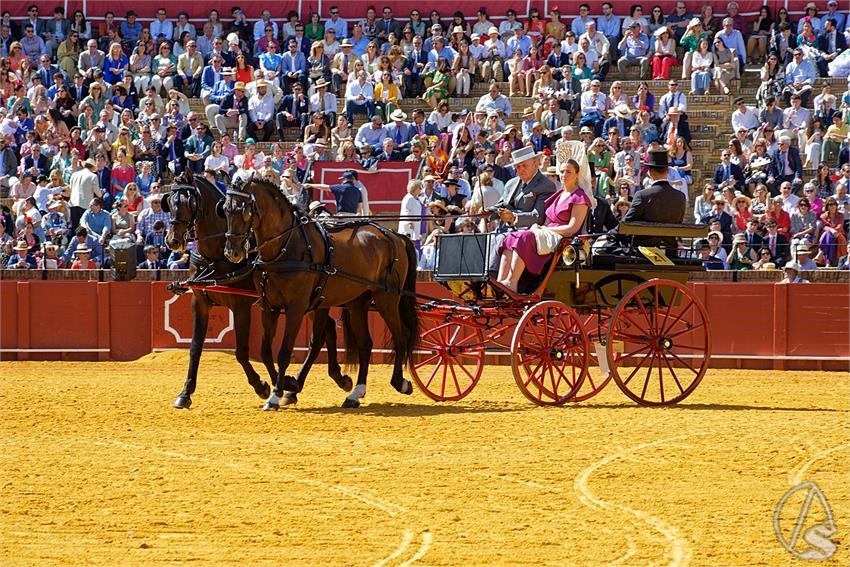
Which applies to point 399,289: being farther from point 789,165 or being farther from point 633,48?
point 633,48

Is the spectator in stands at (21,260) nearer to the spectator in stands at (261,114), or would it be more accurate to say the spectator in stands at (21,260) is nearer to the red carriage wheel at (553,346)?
the spectator in stands at (261,114)

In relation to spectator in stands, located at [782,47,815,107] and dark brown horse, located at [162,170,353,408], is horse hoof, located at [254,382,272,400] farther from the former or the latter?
spectator in stands, located at [782,47,815,107]

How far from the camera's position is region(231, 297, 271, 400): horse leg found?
41.0 feet

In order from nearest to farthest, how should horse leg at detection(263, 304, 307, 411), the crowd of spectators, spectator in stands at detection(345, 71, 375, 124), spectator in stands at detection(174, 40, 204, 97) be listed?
horse leg at detection(263, 304, 307, 411) < the crowd of spectators < spectator in stands at detection(345, 71, 375, 124) < spectator in stands at detection(174, 40, 204, 97)

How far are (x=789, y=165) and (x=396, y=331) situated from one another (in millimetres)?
8800

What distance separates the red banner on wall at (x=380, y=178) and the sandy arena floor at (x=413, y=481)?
760cm

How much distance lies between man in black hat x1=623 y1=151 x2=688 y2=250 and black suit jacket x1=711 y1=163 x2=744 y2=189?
25.0ft

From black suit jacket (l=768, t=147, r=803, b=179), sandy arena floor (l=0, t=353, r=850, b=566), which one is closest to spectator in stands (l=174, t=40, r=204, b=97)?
black suit jacket (l=768, t=147, r=803, b=179)

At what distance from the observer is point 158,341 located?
19.0 metres

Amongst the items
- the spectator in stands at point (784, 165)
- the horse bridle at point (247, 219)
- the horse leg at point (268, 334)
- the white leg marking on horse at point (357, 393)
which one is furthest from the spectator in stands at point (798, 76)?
the horse leg at point (268, 334)

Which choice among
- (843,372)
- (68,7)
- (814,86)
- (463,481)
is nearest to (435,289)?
(843,372)

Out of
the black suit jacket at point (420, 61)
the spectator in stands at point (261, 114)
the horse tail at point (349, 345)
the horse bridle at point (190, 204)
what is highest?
the black suit jacket at point (420, 61)

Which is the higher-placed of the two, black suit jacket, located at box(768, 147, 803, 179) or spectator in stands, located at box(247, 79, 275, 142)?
spectator in stands, located at box(247, 79, 275, 142)

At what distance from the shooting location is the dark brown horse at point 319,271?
1203cm
